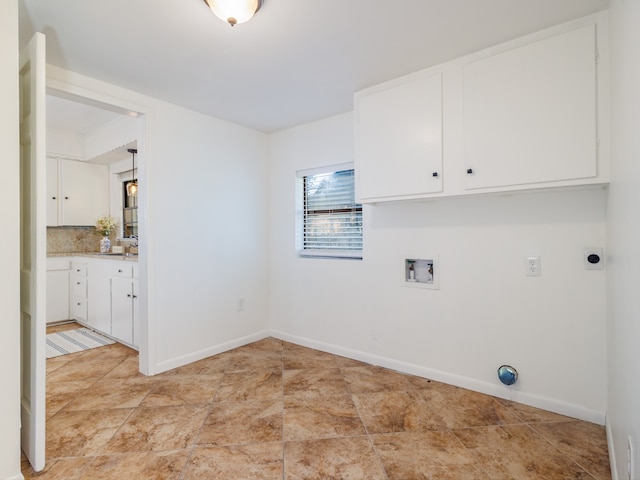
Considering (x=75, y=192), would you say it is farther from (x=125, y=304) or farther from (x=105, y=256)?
(x=125, y=304)

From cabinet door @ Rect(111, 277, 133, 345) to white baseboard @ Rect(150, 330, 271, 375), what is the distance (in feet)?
2.49

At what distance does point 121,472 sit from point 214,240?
1.91m

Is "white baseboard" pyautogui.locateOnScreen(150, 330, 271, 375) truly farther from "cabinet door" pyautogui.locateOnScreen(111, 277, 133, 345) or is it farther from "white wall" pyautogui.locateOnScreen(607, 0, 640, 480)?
"white wall" pyautogui.locateOnScreen(607, 0, 640, 480)

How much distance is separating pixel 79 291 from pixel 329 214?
3.31m

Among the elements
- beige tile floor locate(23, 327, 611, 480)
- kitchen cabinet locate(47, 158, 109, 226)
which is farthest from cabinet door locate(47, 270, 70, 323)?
beige tile floor locate(23, 327, 611, 480)

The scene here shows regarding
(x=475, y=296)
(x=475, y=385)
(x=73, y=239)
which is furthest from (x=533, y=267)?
(x=73, y=239)

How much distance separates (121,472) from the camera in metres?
1.53

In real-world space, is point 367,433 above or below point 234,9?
below

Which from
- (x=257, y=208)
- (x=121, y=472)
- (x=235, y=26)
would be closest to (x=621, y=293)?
(x=235, y=26)

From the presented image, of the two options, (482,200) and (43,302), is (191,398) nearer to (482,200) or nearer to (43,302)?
(43,302)

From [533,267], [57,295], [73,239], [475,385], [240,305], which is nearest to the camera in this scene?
[533,267]

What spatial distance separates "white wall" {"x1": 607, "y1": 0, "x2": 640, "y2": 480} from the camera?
100 cm

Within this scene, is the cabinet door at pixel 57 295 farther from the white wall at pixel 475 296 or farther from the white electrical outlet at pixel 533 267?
Result: the white electrical outlet at pixel 533 267

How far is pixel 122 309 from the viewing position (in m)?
3.30
